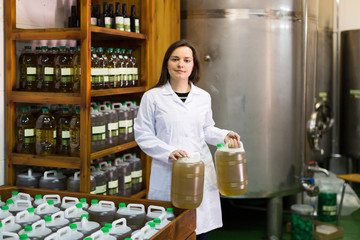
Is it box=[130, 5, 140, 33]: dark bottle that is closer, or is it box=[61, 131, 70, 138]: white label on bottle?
box=[61, 131, 70, 138]: white label on bottle

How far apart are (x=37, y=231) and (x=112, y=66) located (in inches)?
69.9

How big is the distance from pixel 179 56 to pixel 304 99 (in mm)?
2092

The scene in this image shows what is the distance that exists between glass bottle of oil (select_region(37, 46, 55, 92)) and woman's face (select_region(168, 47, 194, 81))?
85 centimetres

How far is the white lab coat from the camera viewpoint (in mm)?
2846

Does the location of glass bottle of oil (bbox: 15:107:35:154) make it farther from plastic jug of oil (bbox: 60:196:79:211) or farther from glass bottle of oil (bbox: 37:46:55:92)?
plastic jug of oil (bbox: 60:196:79:211)

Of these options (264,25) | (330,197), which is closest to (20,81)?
(264,25)

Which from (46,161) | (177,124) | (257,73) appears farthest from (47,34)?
(257,73)

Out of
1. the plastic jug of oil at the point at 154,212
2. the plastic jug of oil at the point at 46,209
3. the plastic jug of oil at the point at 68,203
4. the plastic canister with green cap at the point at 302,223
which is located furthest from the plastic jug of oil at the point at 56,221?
the plastic canister with green cap at the point at 302,223

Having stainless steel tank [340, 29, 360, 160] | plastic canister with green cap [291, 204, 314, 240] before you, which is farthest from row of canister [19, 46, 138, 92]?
stainless steel tank [340, 29, 360, 160]

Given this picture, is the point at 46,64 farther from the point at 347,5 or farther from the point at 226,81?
the point at 347,5

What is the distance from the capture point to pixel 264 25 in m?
4.37

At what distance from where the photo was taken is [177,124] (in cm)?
285

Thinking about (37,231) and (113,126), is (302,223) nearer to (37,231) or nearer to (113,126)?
(113,126)

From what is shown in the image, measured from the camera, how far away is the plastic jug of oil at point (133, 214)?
231 centimetres
